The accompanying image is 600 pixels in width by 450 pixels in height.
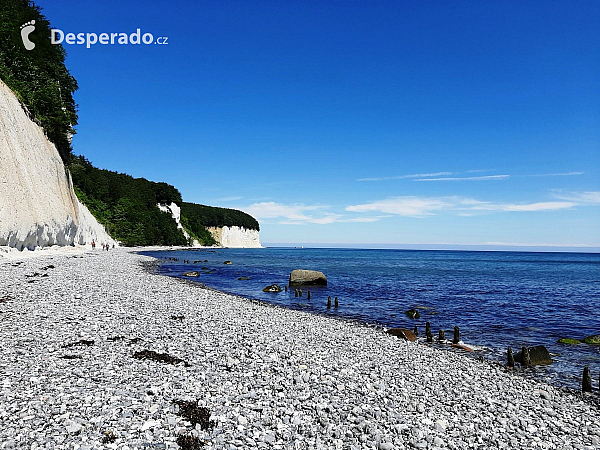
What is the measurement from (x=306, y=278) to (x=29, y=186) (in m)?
31.6

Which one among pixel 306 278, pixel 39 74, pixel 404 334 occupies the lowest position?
pixel 404 334

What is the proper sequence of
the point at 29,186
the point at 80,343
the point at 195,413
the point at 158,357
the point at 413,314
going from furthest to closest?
1. the point at 29,186
2. the point at 413,314
3. the point at 80,343
4. the point at 158,357
5. the point at 195,413

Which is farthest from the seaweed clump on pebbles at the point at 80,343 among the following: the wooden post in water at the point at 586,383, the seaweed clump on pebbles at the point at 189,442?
the wooden post in water at the point at 586,383

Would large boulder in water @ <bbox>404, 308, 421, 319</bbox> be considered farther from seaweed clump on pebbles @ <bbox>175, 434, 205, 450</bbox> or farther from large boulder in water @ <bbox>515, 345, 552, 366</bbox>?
seaweed clump on pebbles @ <bbox>175, 434, 205, 450</bbox>

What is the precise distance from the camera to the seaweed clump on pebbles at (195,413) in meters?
7.55

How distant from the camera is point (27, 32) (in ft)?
151

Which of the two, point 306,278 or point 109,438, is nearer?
point 109,438

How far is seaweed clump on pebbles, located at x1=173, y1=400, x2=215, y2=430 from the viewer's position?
755 cm

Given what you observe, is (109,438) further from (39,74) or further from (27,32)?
(27,32)

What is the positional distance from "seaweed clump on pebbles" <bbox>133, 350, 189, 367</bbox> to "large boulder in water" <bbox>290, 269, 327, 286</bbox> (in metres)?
28.8

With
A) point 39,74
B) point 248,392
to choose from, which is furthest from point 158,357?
point 39,74

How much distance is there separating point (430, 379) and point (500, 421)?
284cm

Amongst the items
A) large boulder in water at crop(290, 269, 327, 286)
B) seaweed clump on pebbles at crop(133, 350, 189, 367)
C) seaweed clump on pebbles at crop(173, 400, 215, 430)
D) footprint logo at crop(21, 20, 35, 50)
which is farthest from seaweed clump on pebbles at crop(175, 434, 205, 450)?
footprint logo at crop(21, 20, 35, 50)

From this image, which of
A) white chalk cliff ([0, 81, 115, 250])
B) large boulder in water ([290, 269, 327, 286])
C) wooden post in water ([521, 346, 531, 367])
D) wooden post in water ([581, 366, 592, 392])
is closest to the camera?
wooden post in water ([581, 366, 592, 392])
